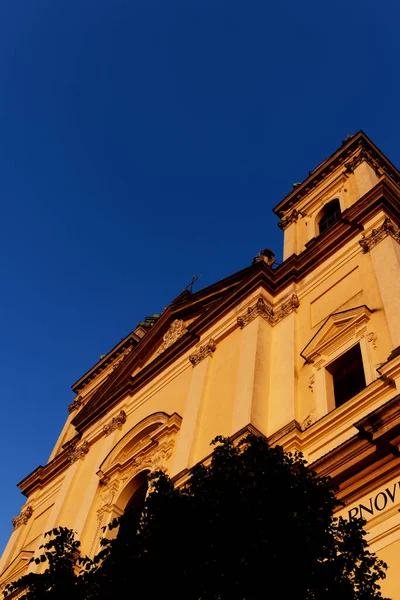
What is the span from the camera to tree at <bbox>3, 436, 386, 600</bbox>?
282 inches

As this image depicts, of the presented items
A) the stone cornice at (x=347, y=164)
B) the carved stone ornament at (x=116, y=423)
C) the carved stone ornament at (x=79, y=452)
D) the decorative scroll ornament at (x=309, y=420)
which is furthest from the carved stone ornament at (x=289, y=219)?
the decorative scroll ornament at (x=309, y=420)

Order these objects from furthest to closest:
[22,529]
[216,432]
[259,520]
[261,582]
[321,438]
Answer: [22,529] → [216,432] → [321,438] → [259,520] → [261,582]

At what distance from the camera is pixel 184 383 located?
64.5ft

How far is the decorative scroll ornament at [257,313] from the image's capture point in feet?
59.2

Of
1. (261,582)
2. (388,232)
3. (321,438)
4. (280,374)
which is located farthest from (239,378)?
(261,582)

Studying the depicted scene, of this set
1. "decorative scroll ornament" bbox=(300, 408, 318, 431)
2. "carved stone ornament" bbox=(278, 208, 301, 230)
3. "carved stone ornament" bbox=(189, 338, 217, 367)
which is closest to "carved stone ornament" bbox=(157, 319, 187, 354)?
"carved stone ornament" bbox=(189, 338, 217, 367)

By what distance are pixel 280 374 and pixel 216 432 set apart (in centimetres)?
207

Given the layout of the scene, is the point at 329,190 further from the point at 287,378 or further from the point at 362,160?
the point at 287,378

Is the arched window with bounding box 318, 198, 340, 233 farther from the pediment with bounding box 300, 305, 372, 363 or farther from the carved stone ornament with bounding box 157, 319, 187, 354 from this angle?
the pediment with bounding box 300, 305, 372, 363

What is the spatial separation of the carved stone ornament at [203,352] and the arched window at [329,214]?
5897 millimetres

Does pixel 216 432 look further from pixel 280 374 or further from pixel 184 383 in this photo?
pixel 184 383

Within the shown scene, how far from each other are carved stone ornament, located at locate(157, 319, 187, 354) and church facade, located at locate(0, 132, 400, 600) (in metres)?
0.05

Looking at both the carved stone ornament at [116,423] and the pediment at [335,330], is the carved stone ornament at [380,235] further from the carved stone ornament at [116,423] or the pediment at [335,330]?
the carved stone ornament at [116,423]

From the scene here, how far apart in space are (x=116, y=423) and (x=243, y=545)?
14.5 m
